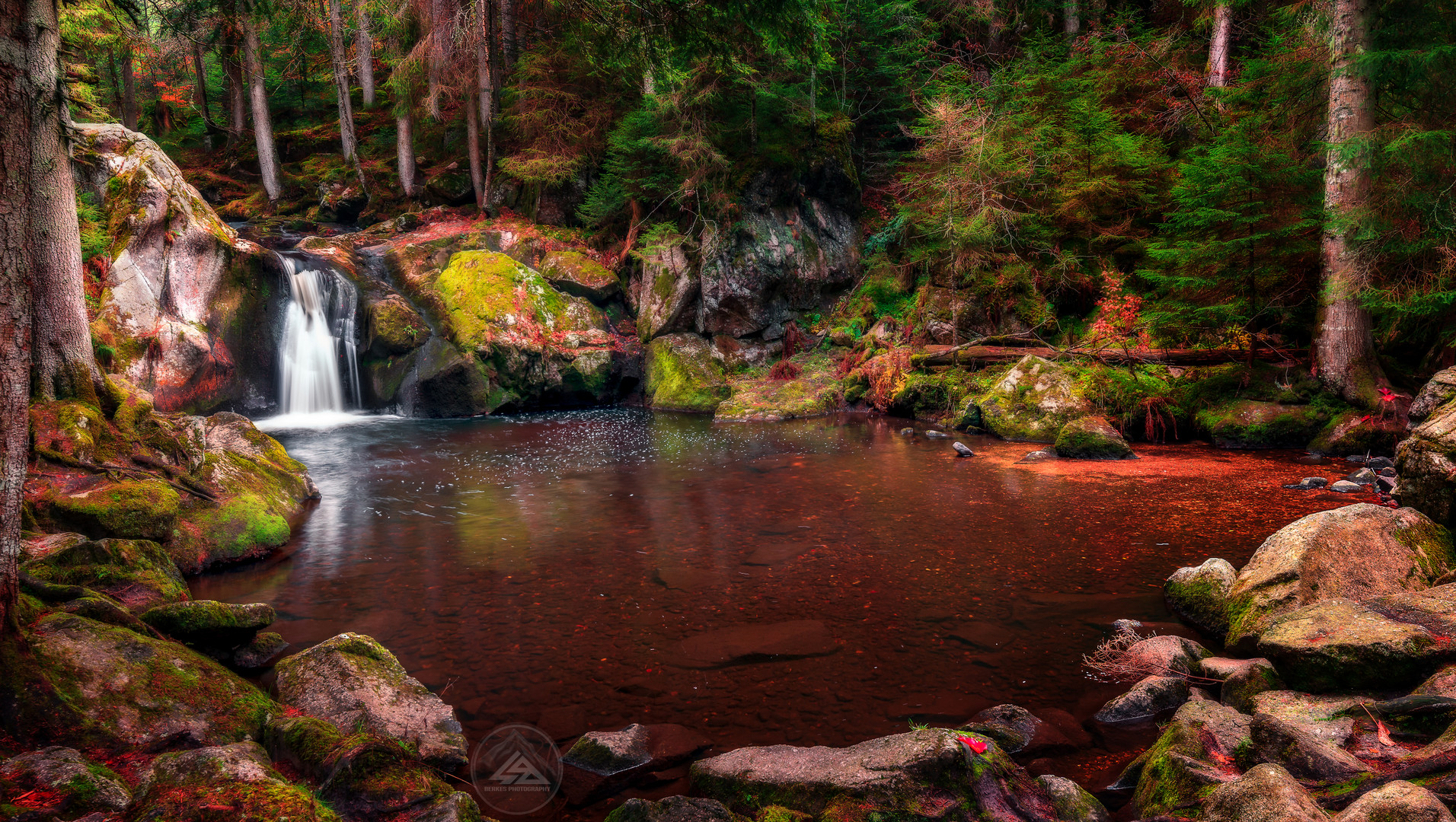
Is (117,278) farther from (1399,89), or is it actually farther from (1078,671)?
(1399,89)

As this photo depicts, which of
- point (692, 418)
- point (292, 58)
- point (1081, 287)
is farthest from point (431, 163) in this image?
point (1081, 287)

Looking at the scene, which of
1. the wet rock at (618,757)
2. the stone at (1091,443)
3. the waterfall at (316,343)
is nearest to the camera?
the wet rock at (618,757)

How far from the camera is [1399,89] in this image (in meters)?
9.70

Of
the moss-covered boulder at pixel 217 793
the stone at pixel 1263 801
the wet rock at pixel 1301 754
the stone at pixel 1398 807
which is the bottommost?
the wet rock at pixel 1301 754

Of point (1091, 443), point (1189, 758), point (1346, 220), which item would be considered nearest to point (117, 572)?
point (1189, 758)

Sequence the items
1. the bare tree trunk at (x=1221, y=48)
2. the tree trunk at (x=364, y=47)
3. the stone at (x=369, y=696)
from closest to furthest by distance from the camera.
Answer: the stone at (x=369, y=696), the bare tree trunk at (x=1221, y=48), the tree trunk at (x=364, y=47)

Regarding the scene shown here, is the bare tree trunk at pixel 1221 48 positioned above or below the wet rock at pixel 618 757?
above

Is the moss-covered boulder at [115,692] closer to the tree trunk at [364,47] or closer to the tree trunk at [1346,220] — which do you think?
the tree trunk at [1346,220]

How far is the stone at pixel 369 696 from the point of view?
148 inches

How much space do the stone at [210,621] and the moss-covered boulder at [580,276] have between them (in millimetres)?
16101

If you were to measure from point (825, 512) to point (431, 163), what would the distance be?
79.9 feet

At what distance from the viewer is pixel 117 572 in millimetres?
5102

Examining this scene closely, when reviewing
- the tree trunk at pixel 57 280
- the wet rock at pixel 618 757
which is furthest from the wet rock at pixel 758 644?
the tree trunk at pixel 57 280

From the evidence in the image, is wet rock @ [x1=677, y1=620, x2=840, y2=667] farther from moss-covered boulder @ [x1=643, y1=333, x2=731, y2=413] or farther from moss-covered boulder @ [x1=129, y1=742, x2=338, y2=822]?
moss-covered boulder @ [x1=643, y1=333, x2=731, y2=413]
